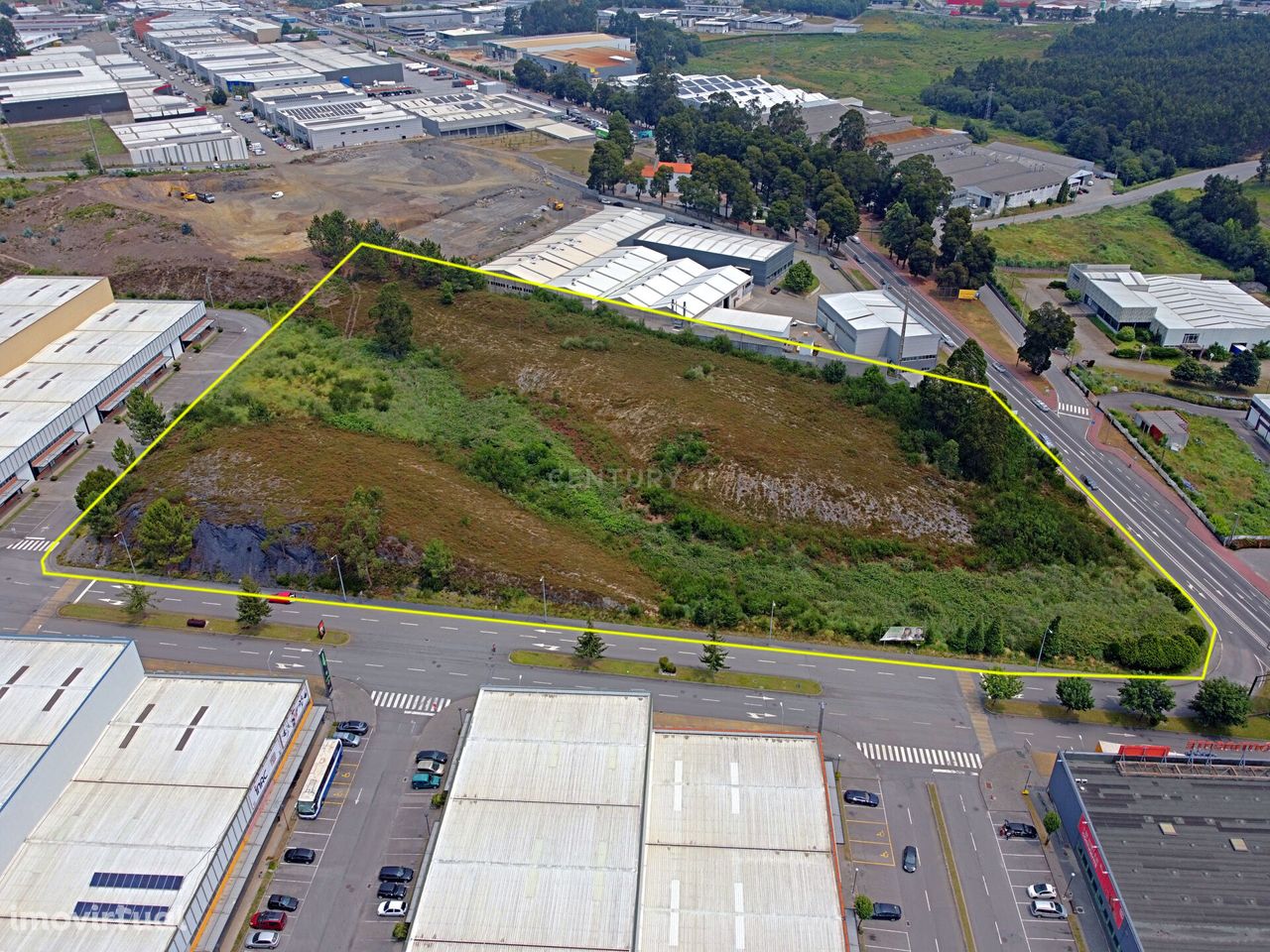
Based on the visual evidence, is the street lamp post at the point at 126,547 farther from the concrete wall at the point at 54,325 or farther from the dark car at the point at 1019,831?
the dark car at the point at 1019,831

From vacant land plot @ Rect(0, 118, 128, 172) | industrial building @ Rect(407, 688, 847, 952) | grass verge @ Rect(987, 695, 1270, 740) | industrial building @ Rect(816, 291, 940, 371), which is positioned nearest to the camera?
industrial building @ Rect(407, 688, 847, 952)

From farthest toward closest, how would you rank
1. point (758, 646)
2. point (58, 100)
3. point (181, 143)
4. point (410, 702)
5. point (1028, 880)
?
point (58, 100) → point (181, 143) → point (758, 646) → point (410, 702) → point (1028, 880)

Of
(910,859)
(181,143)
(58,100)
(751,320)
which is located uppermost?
(58,100)

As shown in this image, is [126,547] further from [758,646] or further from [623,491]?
→ [758,646]

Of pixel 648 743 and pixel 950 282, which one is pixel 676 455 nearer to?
pixel 648 743

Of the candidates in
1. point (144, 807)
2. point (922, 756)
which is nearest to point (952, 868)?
point (922, 756)

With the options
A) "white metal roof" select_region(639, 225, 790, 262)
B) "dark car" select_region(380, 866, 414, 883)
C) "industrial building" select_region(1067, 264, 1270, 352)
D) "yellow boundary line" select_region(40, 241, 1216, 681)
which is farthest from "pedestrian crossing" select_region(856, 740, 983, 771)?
"industrial building" select_region(1067, 264, 1270, 352)

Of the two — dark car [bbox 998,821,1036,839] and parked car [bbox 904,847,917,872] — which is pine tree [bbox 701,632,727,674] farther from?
dark car [bbox 998,821,1036,839]

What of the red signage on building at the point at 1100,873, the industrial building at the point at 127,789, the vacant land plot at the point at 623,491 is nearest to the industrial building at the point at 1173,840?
the red signage on building at the point at 1100,873
